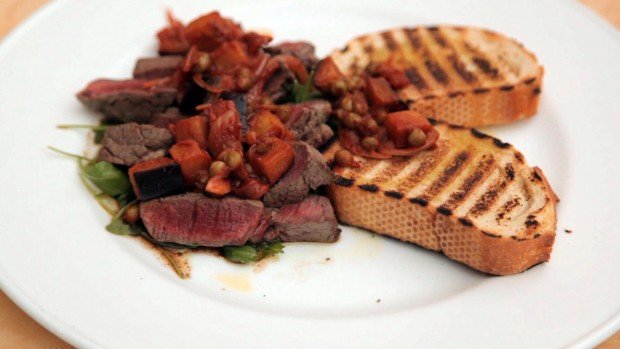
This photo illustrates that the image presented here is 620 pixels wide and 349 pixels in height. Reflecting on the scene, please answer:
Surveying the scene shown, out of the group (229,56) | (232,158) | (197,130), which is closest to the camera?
(232,158)

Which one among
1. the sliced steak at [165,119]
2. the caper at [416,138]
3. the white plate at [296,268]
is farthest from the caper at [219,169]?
the caper at [416,138]

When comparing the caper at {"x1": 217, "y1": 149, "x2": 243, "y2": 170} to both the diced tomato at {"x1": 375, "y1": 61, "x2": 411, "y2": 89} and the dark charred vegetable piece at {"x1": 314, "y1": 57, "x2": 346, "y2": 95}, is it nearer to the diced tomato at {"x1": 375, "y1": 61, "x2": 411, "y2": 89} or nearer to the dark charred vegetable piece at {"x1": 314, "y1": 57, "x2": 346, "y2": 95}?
the dark charred vegetable piece at {"x1": 314, "y1": 57, "x2": 346, "y2": 95}

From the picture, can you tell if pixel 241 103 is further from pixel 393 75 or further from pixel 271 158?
pixel 393 75

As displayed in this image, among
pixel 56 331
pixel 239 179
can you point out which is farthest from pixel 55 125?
pixel 56 331

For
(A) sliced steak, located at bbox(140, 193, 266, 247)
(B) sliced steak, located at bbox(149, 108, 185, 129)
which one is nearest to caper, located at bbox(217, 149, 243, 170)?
(A) sliced steak, located at bbox(140, 193, 266, 247)

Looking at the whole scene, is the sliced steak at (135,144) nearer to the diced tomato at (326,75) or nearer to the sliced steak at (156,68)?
the sliced steak at (156,68)

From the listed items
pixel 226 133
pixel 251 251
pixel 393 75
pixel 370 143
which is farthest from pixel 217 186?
pixel 393 75
